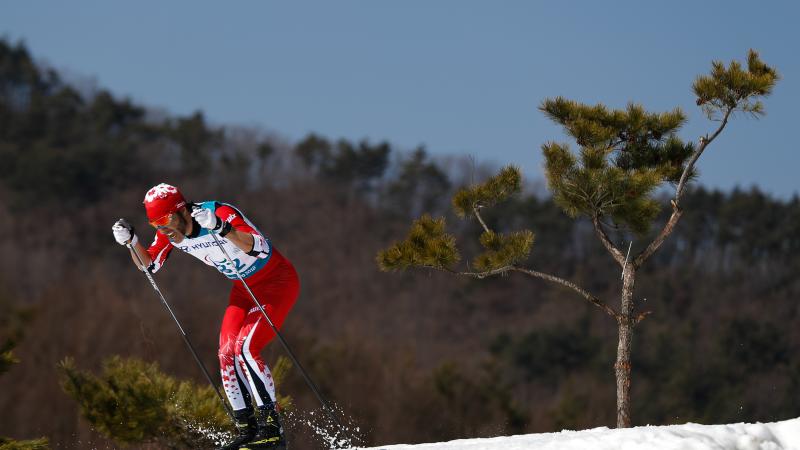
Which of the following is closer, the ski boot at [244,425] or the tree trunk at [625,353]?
the ski boot at [244,425]

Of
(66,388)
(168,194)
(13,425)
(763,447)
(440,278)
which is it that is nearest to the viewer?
(763,447)

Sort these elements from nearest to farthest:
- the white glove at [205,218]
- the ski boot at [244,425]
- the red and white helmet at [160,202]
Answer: the white glove at [205,218], the red and white helmet at [160,202], the ski boot at [244,425]

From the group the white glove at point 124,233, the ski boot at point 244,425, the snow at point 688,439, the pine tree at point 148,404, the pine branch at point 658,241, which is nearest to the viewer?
the snow at point 688,439

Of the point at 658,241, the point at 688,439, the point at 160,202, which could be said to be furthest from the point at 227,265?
the point at 658,241

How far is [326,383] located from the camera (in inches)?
1837

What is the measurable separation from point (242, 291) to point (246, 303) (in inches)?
4.1

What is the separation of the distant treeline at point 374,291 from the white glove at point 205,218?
30150 mm

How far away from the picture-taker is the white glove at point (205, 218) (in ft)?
23.1

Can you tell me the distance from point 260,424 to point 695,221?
67.3 metres

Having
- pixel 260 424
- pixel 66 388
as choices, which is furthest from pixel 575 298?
pixel 260 424

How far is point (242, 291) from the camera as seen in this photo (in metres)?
7.64

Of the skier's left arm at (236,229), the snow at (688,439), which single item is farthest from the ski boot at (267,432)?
the snow at (688,439)

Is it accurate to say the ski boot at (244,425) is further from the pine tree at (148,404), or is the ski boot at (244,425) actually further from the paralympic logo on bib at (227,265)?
the pine tree at (148,404)

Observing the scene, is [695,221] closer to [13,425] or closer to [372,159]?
[372,159]
